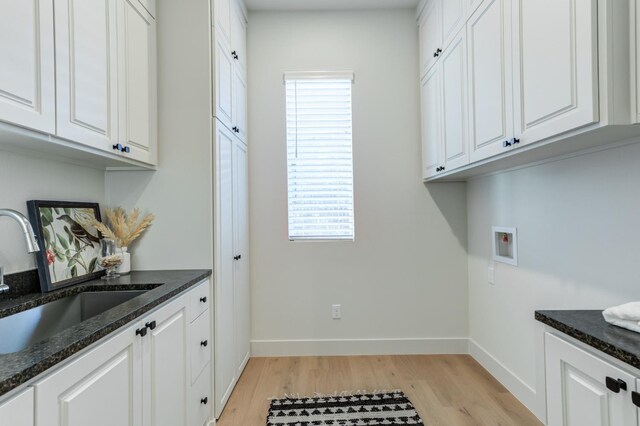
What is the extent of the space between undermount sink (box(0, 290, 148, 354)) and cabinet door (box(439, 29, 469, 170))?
78.3 inches

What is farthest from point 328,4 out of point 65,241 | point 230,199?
point 65,241

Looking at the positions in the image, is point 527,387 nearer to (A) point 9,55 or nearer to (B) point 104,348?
(B) point 104,348

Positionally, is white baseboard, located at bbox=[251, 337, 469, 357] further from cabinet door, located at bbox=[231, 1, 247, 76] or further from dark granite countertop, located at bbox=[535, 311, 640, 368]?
cabinet door, located at bbox=[231, 1, 247, 76]

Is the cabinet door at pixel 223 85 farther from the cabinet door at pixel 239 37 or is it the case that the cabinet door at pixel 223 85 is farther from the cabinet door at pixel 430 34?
the cabinet door at pixel 430 34

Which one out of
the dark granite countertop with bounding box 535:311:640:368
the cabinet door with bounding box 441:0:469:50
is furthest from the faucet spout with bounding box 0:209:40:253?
the cabinet door with bounding box 441:0:469:50

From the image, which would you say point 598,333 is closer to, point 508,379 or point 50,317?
point 508,379

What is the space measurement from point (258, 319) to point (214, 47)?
82.7 inches

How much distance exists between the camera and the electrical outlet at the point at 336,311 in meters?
2.96

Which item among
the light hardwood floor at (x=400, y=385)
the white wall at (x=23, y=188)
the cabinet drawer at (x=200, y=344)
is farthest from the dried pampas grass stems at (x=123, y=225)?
the light hardwood floor at (x=400, y=385)

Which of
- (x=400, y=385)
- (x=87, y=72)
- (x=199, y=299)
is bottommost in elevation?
(x=400, y=385)

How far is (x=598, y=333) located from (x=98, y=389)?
1489 mm

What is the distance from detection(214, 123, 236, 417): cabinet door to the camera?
2.04 meters

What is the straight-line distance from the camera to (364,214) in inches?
117

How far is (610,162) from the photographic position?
4.91 ft
